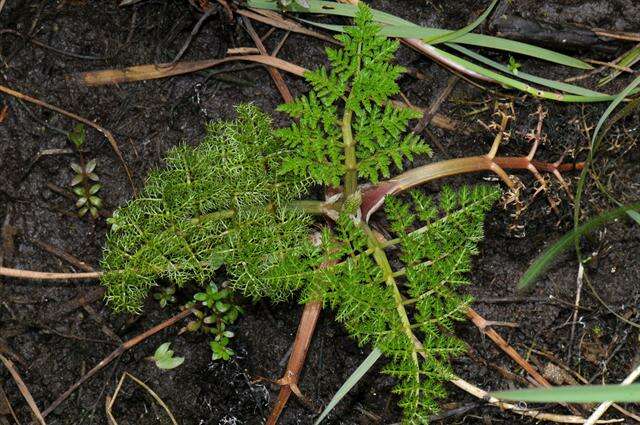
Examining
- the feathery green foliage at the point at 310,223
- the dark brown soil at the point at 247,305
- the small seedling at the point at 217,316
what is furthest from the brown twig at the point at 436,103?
the small seedling at the point at 217,316

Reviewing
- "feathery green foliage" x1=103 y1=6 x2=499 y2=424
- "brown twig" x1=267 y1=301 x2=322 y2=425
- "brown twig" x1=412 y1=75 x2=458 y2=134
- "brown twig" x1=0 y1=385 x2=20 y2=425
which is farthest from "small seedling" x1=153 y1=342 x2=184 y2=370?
"brown twig" x1=412 y1=75 x2=458 y2=134

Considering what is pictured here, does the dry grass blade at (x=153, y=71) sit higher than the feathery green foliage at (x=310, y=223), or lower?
higher

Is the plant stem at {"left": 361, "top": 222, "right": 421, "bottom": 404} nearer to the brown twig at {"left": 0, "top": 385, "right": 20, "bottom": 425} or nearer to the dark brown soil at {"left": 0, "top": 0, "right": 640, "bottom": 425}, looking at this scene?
the dark brown soil at {"left": 0, "top": 0, "right": 640, "bottom": 425}

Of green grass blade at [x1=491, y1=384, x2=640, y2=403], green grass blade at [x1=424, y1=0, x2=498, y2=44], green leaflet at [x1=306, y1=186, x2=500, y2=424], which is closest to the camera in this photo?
green grass blade at [x1=491, y1=384, x2=640, y2=403]

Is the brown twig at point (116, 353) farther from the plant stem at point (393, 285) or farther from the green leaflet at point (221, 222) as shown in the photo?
the plant stem at point (393, 285)

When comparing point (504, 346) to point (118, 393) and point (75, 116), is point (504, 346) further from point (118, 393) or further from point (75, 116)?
point (75, 116)

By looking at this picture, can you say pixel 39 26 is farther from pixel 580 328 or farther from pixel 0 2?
pixel 580 328
